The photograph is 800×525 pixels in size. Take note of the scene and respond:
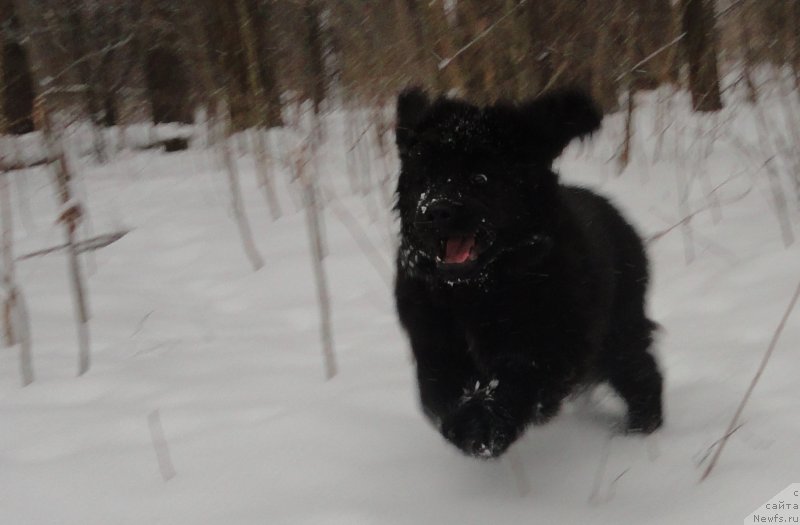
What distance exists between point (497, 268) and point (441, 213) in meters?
0.31

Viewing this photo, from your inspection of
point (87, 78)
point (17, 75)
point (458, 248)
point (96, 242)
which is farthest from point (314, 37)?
point (458, 248)

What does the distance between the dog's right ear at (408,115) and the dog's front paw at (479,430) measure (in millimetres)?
1029

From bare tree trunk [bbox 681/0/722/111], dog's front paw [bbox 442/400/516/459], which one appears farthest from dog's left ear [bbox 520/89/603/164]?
bare tree trunk [bbox 681/0/722/111]

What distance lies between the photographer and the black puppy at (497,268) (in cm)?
276

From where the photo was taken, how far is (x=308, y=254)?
245 inches

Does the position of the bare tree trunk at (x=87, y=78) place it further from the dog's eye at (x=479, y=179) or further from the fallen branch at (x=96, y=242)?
the dog's eye at (x=479, y=179)

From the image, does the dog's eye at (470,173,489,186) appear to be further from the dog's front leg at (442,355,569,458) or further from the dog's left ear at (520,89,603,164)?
the dog's front leg at (442,355,569,458)

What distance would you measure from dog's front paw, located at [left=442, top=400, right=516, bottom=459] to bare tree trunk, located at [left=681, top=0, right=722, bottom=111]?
5.97m

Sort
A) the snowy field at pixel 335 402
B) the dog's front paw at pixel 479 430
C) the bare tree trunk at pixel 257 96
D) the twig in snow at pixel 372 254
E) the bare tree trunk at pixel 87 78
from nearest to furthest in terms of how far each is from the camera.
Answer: the dog's front paw at pixel 479 430
the snowy field at pixel 335 402
the twig in snow at pixel 372 254
the bare tree trunk at pixel 257 96
the bare tree trunk at pixel 87 78

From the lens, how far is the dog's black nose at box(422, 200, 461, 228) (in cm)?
270

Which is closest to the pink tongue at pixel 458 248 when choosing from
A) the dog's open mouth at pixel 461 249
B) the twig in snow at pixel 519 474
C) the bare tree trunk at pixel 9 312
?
the dog's open mouth at pixel 461 249

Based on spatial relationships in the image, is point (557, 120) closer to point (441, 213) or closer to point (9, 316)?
point (441, 213)

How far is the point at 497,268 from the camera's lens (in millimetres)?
2861

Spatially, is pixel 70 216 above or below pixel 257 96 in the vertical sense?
above
